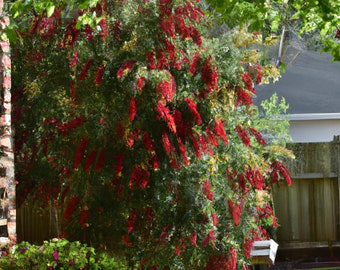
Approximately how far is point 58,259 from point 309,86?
1669 centimetres

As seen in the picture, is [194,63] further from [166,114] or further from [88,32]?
[88,32]

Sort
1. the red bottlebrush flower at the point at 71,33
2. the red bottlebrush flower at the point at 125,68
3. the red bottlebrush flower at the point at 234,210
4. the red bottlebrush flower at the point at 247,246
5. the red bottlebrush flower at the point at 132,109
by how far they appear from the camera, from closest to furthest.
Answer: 1. the red bottlebrush flower at the point at 132,109
2. the red bottlebrush flower at the point at 125,68
3. the red bottlebrush flower at the point at 71,33
4. the red bottlebrush flower at the point at 234,210
5. the red bottlebrush flower at the point at 247,246

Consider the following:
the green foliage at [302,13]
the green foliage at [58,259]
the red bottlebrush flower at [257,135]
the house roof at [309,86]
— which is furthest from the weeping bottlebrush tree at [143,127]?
the house roof at [309,86]

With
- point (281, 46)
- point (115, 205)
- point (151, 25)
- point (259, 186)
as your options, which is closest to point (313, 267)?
point (281, 46)

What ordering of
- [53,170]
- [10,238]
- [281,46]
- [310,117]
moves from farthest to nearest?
[310,117] < [281,46] < [53,170] < [10,238]

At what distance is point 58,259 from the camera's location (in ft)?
25.4

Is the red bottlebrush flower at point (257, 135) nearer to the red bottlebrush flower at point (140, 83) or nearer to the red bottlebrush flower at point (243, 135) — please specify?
the red bottlebrush flower at point (243, 135)

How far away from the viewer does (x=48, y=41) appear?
1061 cm

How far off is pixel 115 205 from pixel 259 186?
69.4 inches

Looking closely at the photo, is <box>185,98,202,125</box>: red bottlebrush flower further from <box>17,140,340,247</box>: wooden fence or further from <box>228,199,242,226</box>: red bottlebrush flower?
<box>17,140,340,247</box>: wooden fence

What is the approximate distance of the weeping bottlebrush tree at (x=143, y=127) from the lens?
938 centimetres

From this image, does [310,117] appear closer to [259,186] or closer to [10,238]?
[259,186]

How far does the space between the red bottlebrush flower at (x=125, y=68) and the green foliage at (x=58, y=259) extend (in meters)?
1.85

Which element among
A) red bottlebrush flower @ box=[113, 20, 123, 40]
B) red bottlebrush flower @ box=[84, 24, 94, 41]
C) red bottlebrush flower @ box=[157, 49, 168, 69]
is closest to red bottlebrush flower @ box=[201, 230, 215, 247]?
red bottlebrush flower @ box=[157, 49, 168, 69]
